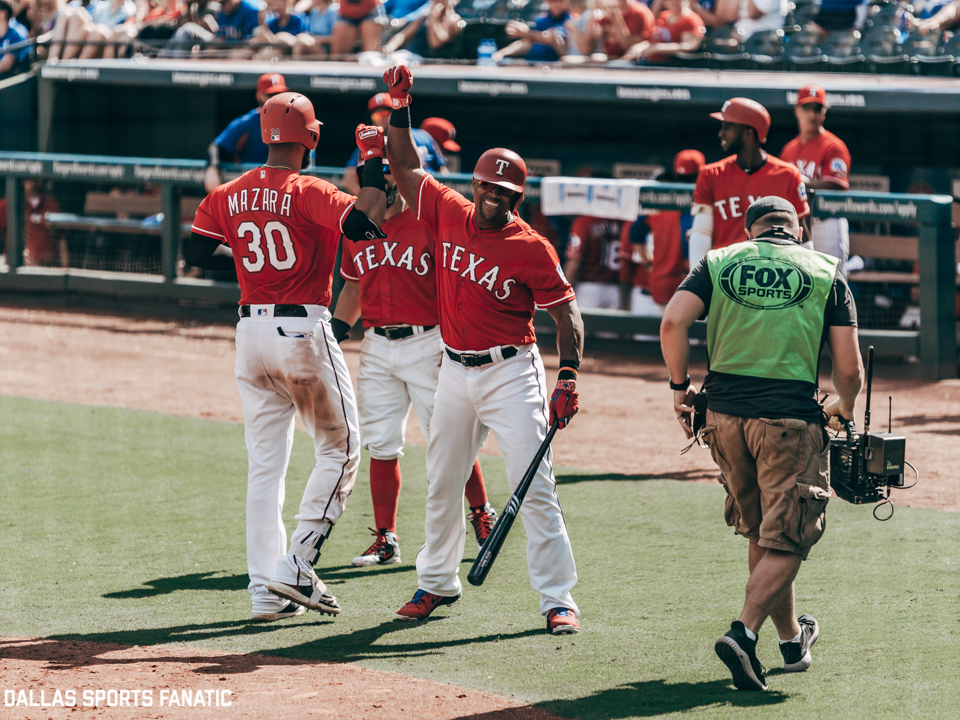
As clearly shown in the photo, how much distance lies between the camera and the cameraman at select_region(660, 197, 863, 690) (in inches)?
154

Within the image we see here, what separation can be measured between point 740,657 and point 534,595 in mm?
1277

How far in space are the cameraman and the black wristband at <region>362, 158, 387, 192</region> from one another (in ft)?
3.95

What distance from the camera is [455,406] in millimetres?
4598

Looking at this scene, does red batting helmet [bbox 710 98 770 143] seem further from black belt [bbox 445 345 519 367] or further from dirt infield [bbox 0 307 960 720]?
black belt [bbox 445 345 519 367]

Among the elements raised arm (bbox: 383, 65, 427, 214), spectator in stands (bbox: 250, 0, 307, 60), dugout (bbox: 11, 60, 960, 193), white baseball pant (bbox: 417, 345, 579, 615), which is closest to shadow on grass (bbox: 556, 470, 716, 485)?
white baseball pant (bbox: 417, 345, 579, 615)

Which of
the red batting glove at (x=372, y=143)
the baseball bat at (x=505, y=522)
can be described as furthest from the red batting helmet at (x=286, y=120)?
the baseball bat at (x=505, y=522)

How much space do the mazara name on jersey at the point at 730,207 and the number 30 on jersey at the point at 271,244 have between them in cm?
321

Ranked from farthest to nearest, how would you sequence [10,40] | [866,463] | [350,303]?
[10,40]
[350,303]
[866,463]

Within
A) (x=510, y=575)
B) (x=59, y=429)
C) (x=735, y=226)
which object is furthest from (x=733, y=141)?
(x=59, y=429)

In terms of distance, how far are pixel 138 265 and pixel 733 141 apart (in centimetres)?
744

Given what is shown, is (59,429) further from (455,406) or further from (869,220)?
(869,220)

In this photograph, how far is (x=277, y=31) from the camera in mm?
14461

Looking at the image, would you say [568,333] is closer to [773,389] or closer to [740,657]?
[773,389]

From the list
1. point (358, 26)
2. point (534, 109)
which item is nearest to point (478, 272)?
point (534, 109)
